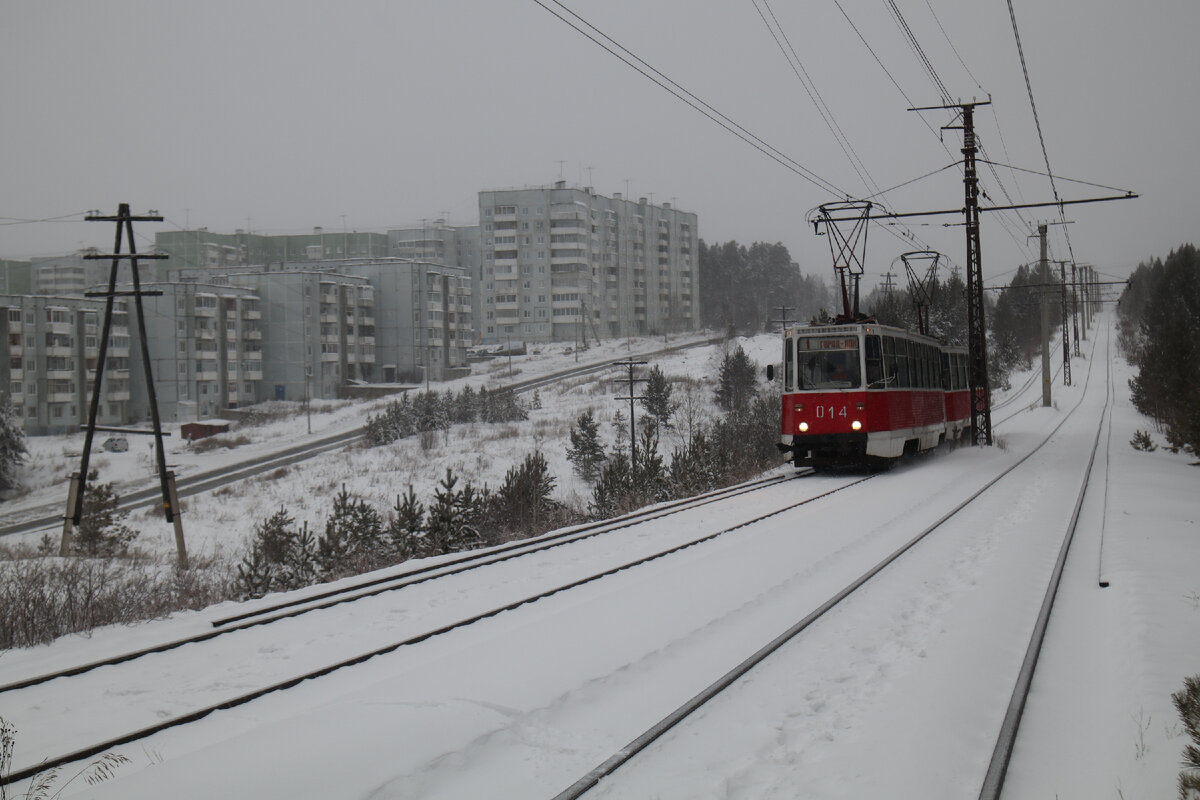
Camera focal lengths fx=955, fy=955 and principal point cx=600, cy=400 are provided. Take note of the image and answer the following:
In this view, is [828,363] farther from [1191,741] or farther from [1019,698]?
[1191,741]

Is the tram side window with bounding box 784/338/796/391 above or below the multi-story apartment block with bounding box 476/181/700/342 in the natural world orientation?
below

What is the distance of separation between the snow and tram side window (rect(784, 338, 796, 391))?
819cm

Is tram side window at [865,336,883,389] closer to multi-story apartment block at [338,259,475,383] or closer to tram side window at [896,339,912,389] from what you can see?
tram side window at [896,339,912,389]

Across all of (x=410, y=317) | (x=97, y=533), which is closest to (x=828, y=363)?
(x=97, y=533)

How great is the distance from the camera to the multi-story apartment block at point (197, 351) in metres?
70.3

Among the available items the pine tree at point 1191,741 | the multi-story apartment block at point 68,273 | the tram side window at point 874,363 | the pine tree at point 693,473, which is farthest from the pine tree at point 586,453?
the multi-story apartment block at point 68,273

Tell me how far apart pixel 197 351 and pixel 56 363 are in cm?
1033

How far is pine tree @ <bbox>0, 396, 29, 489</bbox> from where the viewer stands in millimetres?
47688

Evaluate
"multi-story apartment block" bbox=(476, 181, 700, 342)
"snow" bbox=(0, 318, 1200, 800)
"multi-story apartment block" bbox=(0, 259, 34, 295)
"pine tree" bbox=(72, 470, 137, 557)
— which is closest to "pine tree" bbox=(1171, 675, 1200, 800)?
"snow" bbox=(0, 318, 1200, 800)

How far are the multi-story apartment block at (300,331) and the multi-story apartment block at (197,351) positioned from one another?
239cm

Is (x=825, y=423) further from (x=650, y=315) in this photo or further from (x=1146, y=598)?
(x=650, y=315)

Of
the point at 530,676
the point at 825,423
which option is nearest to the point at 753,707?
the point at 530,676

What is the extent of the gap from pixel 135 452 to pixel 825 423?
165 feet

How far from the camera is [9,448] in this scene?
48000 millimetres
